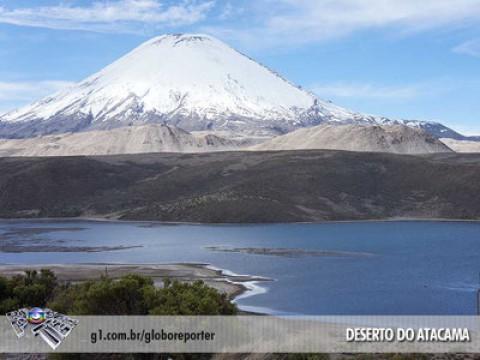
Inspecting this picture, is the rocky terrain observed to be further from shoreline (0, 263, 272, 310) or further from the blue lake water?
shoreline (0, 263, 272, 310)

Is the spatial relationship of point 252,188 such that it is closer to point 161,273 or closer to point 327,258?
point 327,258

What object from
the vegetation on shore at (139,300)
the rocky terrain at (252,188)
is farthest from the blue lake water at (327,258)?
the vegetation on shore at (139,300)

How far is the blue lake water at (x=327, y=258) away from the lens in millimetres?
51594

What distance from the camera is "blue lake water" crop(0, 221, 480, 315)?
2031 inches

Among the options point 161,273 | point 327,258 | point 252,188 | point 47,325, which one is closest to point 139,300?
point 47,325

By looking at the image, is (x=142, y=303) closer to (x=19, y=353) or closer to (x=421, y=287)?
(x=19, y=353)

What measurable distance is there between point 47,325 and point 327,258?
5151 centimetres

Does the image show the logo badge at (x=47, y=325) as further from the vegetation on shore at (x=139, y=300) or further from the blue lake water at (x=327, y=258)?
the blue lake water at (x=327, y=258)

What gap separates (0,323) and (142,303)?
7.30 m

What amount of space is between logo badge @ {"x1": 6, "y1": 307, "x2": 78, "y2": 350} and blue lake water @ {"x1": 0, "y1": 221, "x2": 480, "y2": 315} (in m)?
20.2

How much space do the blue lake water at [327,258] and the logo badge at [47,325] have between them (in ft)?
66.4

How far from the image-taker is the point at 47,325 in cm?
3108

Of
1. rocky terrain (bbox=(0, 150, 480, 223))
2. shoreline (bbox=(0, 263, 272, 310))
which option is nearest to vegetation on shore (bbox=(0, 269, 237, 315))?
shoreline (bbox=(0, 263, 272, 310))

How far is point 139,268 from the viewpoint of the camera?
238 ft
